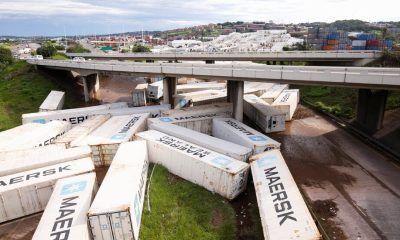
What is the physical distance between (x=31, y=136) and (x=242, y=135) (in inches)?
938

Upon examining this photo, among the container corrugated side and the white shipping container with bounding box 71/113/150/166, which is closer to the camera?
the white shipping container with bounding box 71/113/150/166

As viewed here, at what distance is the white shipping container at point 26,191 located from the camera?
69.9 ft

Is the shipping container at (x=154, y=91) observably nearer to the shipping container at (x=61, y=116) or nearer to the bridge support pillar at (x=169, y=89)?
the bridge support pillar at (x=169, y=89)

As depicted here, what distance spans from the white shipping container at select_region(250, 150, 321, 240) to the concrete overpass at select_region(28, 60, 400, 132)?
12182mm

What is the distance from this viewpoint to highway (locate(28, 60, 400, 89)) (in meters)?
28.4

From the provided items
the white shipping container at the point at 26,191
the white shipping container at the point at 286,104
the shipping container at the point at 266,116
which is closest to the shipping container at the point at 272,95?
the white shipping container at the point at 286,104

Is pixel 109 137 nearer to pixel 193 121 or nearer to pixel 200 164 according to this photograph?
pixel 193 121

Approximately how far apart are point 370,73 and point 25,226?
33567mm

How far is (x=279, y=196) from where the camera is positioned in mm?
19406

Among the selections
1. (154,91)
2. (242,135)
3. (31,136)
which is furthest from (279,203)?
(154,91)

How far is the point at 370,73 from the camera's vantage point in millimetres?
28453

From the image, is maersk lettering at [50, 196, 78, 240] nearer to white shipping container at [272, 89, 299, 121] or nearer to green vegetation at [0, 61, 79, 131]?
white shipping container at [272, 89, 299, 121]

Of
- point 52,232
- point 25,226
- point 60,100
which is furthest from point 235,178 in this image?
point 60,100

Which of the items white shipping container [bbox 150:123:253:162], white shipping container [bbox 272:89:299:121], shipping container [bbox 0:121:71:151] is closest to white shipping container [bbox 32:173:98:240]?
white shipping container [bbox 150:123:253:162]
